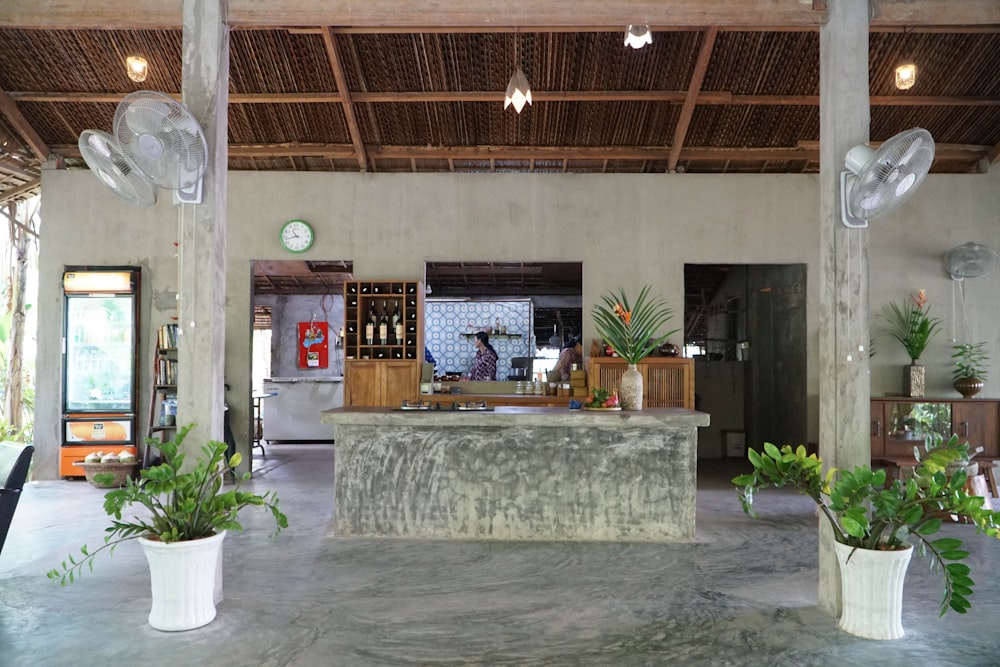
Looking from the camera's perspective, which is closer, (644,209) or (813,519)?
(813,519)

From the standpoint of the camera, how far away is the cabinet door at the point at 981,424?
7.88 m

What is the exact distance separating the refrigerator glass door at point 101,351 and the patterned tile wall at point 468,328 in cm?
607

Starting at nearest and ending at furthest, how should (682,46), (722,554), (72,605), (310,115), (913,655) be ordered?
(913,655)
(72,605)
(722,554)
(682,46)
(310,115)

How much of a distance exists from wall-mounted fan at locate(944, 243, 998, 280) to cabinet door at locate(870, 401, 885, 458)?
2.12 metres

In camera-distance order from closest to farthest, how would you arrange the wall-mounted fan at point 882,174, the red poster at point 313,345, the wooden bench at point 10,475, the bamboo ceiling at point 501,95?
the wall-mounted fan at point 882,174 → the wooden bench at point 10,475 → the bamboo ceiling at point 501,95 → the red poster at point 313,345

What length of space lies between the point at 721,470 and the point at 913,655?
19.8ft

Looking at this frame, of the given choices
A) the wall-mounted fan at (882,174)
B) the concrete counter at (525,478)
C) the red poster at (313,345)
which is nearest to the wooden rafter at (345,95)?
the concrete counter at (525,478)


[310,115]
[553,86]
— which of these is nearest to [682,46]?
[553,86]

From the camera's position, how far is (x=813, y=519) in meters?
6.64

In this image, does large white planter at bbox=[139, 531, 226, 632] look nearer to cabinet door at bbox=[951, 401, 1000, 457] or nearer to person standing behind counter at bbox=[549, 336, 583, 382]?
person standing behind counter at bbox=[549, 336, 583, 382]

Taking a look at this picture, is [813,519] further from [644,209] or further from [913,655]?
[644,209]

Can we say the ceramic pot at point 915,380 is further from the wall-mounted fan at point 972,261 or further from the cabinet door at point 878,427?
the wall-mounted fan at point 972,261

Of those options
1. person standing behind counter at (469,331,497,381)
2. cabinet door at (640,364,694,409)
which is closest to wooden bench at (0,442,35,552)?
cabinet door at (640,364,694,409)

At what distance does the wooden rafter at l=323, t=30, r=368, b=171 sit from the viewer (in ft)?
23.6
